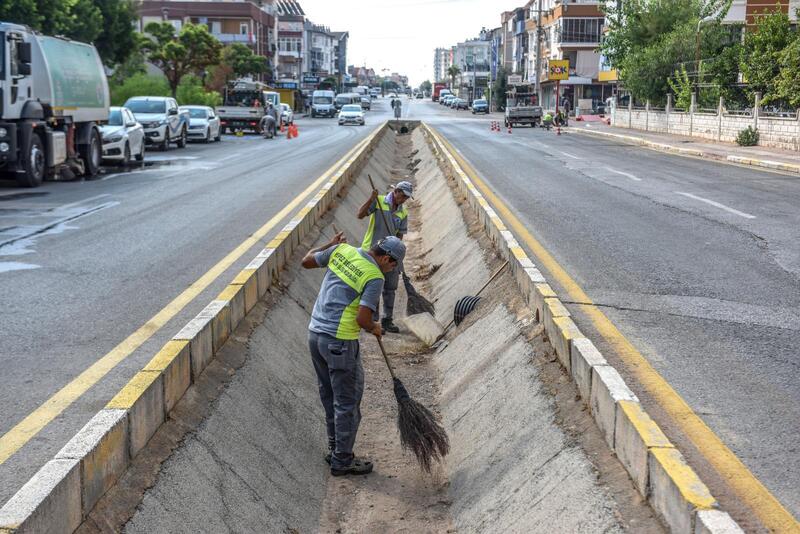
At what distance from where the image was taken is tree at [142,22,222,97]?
220ft

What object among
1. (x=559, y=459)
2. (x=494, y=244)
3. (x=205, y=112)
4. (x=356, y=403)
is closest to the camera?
(x=559, y=459)

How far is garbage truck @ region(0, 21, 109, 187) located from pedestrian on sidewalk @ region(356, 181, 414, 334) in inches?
473

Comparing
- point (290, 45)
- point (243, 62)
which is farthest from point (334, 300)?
→ point (290, 45)

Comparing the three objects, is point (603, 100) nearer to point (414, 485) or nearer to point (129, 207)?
point (129, 207)

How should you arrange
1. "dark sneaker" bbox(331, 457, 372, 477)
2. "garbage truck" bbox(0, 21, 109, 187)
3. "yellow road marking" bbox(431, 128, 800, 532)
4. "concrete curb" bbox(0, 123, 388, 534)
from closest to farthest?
"concrete curb" bbox(0, 123, 388, 534), "yellow road marking" bbox(431, 128, 800, 532), "dark sneaker" bbox(331, 457, 372, 477), "garbage truck" bbox(0, 21, 109, 187)

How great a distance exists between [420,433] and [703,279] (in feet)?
14.2

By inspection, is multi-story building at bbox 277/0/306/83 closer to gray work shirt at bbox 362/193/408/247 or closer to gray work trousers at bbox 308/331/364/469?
gray work shirt at bbox 362/193/408/247

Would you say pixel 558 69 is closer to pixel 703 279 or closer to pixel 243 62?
pixel 243 62

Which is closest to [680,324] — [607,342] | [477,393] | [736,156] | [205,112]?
[607,342]

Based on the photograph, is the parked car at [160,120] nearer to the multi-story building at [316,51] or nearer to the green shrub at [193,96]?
the green shrub at [193,96]

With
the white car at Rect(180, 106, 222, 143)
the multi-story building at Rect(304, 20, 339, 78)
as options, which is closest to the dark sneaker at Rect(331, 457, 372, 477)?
the white car at Rect(180, 106, 222, 143)

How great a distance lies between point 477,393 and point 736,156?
2394 cm

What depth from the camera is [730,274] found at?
10.4 m

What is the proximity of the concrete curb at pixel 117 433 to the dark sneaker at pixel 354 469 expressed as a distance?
125cm
